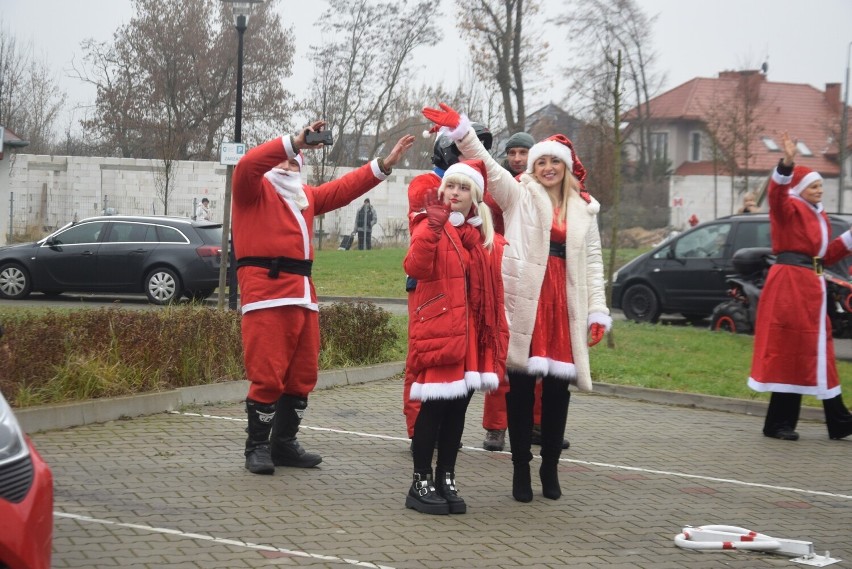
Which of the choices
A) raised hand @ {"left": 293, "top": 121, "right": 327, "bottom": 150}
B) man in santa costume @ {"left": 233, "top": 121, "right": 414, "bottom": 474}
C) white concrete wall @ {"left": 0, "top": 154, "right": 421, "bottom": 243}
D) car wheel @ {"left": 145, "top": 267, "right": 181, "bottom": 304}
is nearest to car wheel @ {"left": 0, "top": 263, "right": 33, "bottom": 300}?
car wheel @ {"left": 145, "top": 267, "right": 181, "bottom": 304}

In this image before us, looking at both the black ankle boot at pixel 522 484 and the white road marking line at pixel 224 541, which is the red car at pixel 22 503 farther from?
the black ankle boot at pixel 522 484

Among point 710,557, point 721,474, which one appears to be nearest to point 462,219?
point 710,557

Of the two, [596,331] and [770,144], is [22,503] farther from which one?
[770,144]

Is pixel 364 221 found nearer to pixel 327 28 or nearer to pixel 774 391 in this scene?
pixel 327 28

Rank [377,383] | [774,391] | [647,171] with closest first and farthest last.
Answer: [774,391], [377,383], [647,171]

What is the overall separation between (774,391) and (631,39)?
3577cm

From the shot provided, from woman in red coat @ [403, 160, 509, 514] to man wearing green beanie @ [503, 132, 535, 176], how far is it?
1.81m

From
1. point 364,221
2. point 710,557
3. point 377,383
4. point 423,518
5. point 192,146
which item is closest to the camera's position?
point 710,557

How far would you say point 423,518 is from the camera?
20.8 ft

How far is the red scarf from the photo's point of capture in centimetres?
643

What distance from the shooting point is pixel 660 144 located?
231ft

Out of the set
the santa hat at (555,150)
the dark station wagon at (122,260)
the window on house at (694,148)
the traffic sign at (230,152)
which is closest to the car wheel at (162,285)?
the dark station wagon at (122,260)

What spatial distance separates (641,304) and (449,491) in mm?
13493

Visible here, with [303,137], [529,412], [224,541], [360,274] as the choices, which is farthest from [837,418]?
[360,274]
